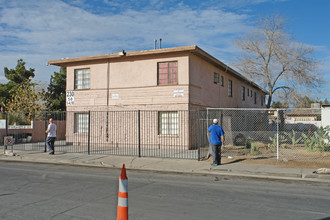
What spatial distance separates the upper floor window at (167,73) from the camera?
1642 centimetres

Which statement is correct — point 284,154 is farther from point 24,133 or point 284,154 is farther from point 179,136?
point 24,133

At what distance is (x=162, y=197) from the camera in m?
6.54

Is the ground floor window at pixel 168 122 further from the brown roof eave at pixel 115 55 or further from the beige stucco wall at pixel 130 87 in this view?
the brown roof eave at pixel 115 55

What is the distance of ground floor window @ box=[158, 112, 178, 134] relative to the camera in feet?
53.1

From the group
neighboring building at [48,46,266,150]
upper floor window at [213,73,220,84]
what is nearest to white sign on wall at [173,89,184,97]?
neighboring building at [48,46,266,150]

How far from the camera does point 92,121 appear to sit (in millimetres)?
18375

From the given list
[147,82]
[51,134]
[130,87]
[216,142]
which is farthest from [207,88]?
[51,134]

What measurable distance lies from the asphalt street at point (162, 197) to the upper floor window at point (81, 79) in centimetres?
1008

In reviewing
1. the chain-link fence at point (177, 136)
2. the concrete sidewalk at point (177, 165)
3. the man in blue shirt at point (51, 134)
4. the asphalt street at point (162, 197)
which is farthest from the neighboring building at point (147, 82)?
the asphalt street at point (162, 197)

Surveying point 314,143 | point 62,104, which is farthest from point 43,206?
point 62,104

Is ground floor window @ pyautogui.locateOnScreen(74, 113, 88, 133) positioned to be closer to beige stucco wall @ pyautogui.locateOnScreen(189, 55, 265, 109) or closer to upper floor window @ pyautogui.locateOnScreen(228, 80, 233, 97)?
beige stucco wall @ pyautogui.locateOnScreen(189, 55, 265, 109)

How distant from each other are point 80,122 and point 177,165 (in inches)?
373

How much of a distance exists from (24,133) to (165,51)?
39.6 ft

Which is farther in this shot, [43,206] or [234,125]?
[234,125]
